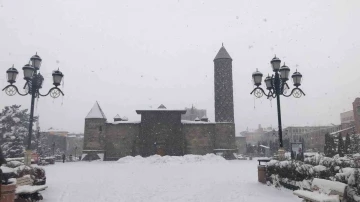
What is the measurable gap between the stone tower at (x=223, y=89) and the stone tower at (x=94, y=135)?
15.6 meters

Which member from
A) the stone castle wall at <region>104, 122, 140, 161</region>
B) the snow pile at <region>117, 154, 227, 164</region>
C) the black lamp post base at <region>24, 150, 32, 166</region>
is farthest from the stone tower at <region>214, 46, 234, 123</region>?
the black lamp post base at <region>24, 150, 32, 166</region>

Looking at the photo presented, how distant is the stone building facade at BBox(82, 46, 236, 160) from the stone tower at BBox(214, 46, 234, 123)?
0.96 metres

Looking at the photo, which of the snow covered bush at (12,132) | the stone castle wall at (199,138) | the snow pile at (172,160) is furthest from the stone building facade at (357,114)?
the snow covered bush at (12,132)

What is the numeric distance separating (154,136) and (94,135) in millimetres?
7953

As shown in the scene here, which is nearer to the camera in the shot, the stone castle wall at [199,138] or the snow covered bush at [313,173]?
the snow covered bush at [313,173]

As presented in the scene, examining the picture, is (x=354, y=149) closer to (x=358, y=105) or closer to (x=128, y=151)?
(x=358, y=105)

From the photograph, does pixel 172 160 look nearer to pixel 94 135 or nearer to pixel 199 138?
pixel 199 138

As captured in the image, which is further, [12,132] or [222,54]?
[222,54]

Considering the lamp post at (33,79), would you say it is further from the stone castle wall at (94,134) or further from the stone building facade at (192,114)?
the stone building facade at (192,114)

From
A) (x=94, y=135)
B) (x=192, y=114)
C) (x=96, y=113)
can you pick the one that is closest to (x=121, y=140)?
(x=94, y=135)

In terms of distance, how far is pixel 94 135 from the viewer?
38125 mm

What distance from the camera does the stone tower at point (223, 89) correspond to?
39.7 m

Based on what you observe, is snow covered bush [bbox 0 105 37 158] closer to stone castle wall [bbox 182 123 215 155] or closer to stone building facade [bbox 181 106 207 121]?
stone castle wall [bbox 182 123 215 155]

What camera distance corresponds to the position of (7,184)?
5.59 m
